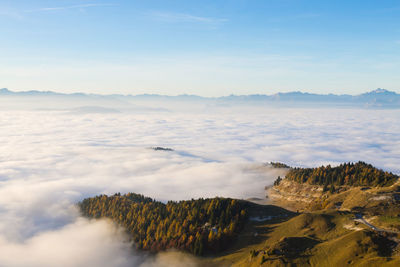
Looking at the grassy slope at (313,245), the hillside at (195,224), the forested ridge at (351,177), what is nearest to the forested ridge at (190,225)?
the hillside at (195,224)

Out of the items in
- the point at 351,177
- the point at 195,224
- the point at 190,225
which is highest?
the point at 351,177

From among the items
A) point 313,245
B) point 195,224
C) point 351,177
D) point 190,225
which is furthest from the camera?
point 351,177

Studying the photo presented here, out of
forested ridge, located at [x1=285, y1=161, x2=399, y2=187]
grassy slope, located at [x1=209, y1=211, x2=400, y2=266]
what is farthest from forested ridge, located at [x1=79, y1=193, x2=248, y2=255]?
forested ridge, located at [x1=285, y1=161, x2=399, y2=187]

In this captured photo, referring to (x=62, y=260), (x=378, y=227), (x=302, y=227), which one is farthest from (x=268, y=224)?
(x=62, y=260)

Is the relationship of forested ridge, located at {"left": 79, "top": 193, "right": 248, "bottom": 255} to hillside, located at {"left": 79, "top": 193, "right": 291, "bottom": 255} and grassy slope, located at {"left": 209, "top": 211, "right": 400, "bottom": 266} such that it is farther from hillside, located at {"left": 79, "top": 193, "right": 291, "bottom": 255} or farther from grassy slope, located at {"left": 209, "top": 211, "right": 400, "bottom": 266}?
grassy slope, located at {"left": 209, "top": 211, "right": 400, "bottom": 266}

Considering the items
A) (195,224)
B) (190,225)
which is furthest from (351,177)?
(190,225)

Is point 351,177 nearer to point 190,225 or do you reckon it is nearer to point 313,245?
point 313,245
